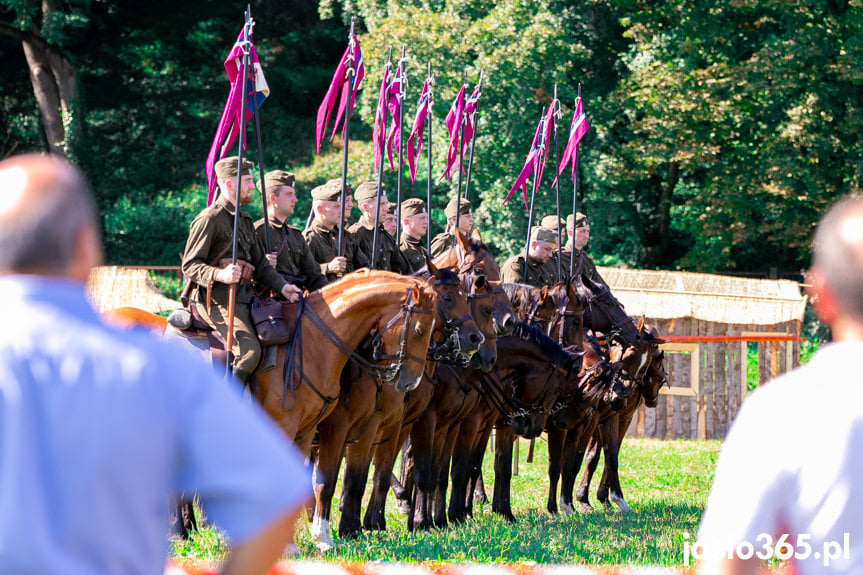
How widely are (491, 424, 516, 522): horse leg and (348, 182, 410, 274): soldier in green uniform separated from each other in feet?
6.49

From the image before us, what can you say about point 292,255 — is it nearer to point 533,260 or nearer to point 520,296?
point 520,296

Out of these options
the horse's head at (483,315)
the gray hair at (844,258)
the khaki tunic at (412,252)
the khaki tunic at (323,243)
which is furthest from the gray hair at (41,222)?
the khaki tunic at (412,252)

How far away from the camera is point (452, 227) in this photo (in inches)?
518

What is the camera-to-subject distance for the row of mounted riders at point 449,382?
847cm

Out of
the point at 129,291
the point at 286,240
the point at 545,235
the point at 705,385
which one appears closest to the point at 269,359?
the point at 286,240

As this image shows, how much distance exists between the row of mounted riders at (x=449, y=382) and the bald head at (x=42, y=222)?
6.44 m

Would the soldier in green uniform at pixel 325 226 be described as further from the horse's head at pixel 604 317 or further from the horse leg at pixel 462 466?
the horse's head at pixel 604 317

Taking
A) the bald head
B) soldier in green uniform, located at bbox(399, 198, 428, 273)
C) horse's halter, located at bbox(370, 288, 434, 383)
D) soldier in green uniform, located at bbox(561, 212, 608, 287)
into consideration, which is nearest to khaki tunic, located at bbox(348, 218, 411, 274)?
soldier in green uniform, located at bbox(399, 198, 428, 273)

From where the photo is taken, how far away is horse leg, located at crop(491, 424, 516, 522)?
1084 centimetres

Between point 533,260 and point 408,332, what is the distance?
5.50 m

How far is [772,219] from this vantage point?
81.8ft

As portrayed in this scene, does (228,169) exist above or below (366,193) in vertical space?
above

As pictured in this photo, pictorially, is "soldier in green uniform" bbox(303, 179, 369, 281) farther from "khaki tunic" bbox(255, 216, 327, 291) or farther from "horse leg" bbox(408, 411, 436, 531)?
"horse leg" bbox(408, 411, 436, 531)

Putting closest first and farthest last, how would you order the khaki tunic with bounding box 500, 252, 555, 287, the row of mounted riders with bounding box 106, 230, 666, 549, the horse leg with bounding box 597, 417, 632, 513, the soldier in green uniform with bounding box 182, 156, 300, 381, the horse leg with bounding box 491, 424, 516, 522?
the soldier in green uniform with bounding box 182, 156, 300, 381 < the row of mounted riders with bounding box 106, 230, 666, 549 < the horse leg with bounding box 491, 424, 516, 522 < the horse leg with bounding box 597, 417, 632, 513 < the khaki tunic with bounding box 500, 252, 555, 287
